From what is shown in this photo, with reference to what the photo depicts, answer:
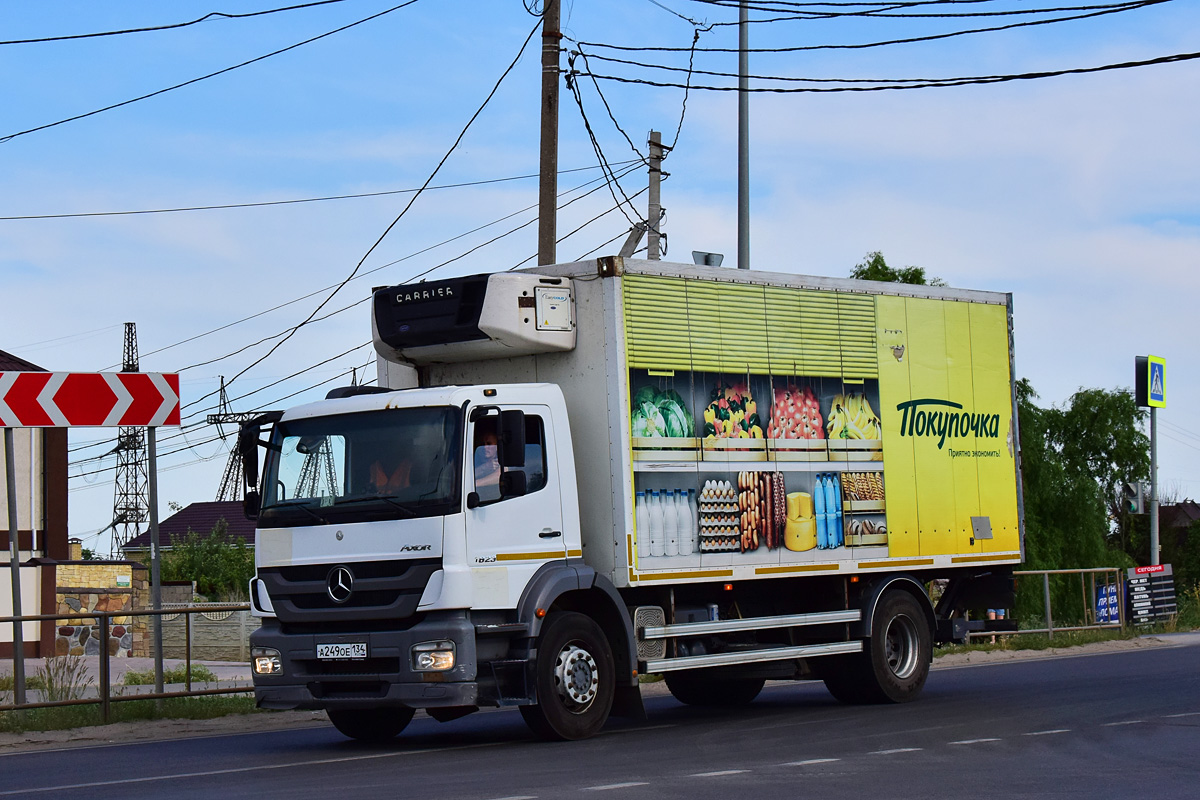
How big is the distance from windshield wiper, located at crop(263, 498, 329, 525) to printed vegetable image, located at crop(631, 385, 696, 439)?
8.87 ft

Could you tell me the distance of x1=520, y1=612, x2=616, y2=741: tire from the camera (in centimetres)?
1224

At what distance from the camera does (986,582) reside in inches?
658

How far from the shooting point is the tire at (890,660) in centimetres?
1537

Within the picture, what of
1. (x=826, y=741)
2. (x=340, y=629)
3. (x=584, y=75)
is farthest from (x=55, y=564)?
(x=826, y=741)

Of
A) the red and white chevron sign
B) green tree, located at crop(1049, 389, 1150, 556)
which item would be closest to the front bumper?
the red and white chevron sign

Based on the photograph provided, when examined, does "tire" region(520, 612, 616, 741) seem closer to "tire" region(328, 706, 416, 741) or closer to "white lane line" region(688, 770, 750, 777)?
"tire" region(328, 706, 416, 741)

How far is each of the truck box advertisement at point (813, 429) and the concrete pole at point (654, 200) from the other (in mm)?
9597

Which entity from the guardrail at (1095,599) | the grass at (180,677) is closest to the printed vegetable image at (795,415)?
the grass at (180,677)

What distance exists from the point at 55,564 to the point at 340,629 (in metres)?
19.3

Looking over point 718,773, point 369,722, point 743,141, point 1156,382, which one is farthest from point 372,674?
point 1156,382

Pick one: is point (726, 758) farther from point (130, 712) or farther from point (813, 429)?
point (130, 712)

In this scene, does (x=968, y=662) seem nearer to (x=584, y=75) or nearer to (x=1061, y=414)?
(x=584, y=75)

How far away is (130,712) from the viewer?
1562cm

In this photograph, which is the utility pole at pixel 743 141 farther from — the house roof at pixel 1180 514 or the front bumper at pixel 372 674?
the house roof at pixel 1180 514
